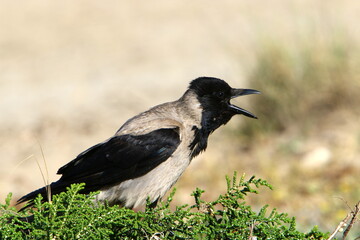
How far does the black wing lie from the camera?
5.27m

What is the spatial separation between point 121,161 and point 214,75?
7.25m

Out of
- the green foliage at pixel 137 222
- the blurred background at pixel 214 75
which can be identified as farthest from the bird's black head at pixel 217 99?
the green foliage at pixel 137 222

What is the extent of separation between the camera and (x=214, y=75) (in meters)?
12.4

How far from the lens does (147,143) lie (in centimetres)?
541

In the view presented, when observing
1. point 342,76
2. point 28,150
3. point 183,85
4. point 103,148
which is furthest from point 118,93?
point 103,148

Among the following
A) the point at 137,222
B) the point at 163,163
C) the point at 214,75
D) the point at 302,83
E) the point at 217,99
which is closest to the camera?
the point at 137,222

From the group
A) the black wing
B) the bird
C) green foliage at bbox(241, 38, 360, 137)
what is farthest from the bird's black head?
green foliage at bbox(241, 38, 360, 137)

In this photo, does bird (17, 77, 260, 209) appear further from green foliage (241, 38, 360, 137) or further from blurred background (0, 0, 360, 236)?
green foliage (241, 38, 360, 137)

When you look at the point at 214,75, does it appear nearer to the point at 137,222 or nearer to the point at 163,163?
the point at 163,163

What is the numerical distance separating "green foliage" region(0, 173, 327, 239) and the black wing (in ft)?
4.75

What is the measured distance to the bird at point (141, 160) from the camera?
5242 mm

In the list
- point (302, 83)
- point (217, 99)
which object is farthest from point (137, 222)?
point (302, 83)

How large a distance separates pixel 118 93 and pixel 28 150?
9.58 ft

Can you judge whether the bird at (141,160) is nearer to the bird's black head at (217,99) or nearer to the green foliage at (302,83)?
the bird's black head at (217,99)
